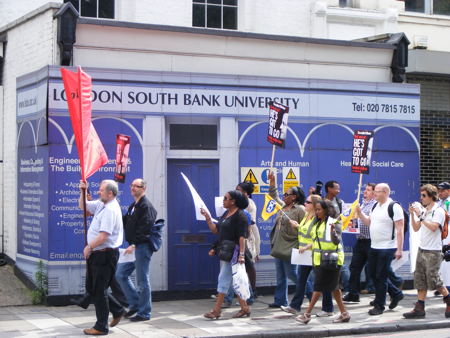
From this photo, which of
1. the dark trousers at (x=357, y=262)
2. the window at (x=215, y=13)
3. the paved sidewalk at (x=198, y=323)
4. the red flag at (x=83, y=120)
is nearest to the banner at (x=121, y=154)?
the red flag at (x=83, y=120)

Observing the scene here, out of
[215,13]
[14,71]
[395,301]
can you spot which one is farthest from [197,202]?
[215,13]

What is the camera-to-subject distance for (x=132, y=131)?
13.5 metres

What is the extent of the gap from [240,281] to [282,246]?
1.24m

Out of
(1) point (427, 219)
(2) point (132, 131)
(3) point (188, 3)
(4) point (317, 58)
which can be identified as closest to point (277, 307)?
(1) point (427, 219)

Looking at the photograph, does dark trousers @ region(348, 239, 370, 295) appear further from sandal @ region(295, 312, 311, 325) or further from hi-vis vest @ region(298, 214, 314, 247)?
sandal @ region(295, 312, 311, 325)

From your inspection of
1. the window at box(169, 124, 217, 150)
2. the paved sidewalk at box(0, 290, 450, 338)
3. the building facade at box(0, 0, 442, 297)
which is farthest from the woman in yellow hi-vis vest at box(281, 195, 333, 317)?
the window at box(169, 124, 217, 150)

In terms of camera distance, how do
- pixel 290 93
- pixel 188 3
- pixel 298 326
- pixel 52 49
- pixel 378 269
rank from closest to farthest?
pixel 298 326
pixel 378 269
pixel 52 49
pixel 290 93
pixel 188 3

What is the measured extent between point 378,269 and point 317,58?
4.13m

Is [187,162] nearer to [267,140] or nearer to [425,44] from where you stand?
[267,140]

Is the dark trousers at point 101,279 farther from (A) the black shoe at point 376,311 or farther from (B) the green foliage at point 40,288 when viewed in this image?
(A) the black shoe at point 376,311

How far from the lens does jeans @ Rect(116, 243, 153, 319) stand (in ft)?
38.6

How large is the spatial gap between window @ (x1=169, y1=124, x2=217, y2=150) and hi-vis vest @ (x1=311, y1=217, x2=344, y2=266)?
299 centimetres

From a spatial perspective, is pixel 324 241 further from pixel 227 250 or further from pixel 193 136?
pixel 193 136

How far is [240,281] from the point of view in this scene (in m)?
11.9
